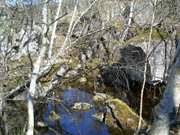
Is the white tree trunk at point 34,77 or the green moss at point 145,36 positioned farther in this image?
the green moss at point 145,36

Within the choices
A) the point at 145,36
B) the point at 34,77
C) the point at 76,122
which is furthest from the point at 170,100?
the point at 145,36

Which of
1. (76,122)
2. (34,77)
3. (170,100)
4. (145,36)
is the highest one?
(145,36)

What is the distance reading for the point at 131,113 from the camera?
12484mm

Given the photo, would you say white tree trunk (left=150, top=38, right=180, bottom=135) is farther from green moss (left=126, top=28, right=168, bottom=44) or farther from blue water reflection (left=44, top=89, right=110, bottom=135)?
green moss (left=126, top=28, right=168, bottom=44)

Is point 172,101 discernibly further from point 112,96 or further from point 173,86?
point 112,96

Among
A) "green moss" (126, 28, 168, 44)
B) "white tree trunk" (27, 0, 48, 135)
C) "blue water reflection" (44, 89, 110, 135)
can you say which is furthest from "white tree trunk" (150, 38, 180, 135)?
"green moss" (126, 28, 168, 44)

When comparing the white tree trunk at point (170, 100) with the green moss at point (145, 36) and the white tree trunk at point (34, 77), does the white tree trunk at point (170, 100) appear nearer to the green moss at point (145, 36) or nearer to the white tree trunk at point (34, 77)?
the white tree trunk at point (34, 77)

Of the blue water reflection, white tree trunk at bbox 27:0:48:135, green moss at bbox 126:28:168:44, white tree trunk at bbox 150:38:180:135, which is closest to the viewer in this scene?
white tree trunk at bbox 150:38:180:135

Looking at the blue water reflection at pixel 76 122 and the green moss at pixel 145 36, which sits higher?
the green moss at pixel 145 36

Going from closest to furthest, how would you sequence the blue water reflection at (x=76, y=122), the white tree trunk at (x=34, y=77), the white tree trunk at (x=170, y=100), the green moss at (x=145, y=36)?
the white tree trunk at (x=170, y=100)
the white tree trunk at (x=34, y=77)
the blue water reflection at (x=76, y=122)
the green moss at (x=145, y=36)

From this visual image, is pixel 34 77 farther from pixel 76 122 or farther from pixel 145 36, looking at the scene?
pixel 145 36

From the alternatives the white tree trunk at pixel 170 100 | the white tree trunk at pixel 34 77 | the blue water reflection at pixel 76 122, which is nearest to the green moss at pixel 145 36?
the blue water reflection at pixel 76 122

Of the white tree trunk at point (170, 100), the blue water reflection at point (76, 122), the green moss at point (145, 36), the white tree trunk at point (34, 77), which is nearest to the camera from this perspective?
the white tree trunk at point (170, 100)

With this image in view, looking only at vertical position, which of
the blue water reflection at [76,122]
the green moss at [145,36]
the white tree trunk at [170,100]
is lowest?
the blue water reflection at [76,122]
